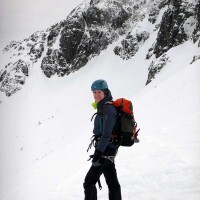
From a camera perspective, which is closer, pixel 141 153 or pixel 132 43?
pixel 141 153

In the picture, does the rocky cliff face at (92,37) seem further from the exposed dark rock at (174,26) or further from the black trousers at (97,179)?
the black trousers at (97,179)

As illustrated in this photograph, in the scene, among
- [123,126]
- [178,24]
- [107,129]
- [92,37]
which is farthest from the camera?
[92,37]

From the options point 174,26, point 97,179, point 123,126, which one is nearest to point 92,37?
point 174,26

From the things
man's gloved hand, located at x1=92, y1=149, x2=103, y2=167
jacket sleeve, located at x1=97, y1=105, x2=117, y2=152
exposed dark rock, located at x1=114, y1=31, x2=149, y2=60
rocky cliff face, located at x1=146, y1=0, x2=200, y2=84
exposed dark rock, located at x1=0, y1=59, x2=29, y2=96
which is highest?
exposed dark rock, located at x1=0, y1=59, x2=29, y2=96

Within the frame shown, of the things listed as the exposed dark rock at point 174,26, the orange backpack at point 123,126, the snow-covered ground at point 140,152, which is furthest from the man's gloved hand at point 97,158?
the exposed dark rock at point 174,26

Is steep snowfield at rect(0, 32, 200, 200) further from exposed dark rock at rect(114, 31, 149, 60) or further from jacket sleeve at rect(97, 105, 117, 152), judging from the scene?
exposed dark rock at rect(114, 31, 149, 60)

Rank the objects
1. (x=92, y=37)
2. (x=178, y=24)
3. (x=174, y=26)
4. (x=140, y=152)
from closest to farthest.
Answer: (x=140, y=152) → (x=178, y=24) → (x=174, y=26) → (x=92, y=37)

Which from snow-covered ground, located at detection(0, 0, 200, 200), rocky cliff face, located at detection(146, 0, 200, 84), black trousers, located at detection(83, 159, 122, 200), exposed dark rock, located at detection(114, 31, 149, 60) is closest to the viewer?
black trousers, located at detection(83, 159, 122, 200)

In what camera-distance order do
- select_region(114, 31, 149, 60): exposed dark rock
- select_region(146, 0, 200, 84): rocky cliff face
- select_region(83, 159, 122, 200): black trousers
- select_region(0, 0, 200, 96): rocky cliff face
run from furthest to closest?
select_region(0, 0, 200, 96): rocky cliff face < select_region(114, 31, 149, 60): exposed dark rock < select_region(146, 0, 200, 84): rocky cliff face < select_region(83, 159, 122, 200): black trousers

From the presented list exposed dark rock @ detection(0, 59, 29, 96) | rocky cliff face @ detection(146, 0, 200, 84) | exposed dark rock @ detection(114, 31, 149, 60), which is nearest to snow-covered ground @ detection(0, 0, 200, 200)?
rocky cliff face @ detection(146, 0, 200, 84)

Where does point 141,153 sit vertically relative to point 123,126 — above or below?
above

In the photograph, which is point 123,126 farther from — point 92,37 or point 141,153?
point 92,37

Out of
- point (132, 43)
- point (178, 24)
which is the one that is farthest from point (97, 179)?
point (132, 43)

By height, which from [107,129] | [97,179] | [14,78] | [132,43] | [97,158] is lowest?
[97,179]
